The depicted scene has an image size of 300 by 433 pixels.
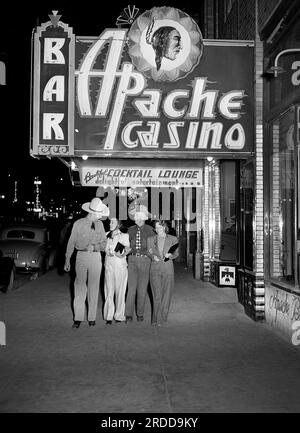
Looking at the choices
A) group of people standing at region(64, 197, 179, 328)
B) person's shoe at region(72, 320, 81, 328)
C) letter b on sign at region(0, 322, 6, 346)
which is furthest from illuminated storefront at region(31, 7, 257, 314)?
letter b on sign at region(0, 322, 6, 346)

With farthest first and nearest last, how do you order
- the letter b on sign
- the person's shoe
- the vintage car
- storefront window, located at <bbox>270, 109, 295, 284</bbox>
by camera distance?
the vintage car
the person's shoe
storefront window, located at <bbox>270, 109, 295, 284</bbox>
the letter b on sign

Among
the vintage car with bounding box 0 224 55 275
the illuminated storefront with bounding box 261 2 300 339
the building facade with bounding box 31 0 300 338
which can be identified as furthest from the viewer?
the vintage car with bounding box 0 224 55 275

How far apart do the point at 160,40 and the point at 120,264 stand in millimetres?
3885

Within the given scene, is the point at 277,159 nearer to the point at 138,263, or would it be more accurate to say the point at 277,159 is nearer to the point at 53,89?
the point at 138,263

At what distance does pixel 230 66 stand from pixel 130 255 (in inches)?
147

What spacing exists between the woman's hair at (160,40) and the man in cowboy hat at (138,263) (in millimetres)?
2683

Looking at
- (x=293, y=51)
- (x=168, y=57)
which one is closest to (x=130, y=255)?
(x=168, y=57)

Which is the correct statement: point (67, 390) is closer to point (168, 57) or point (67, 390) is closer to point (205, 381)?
point (205, 381)

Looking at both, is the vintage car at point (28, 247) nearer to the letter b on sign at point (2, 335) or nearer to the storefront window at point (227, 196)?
the storefront window at point (227, 196)

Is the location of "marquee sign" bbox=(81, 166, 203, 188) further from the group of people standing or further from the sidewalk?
the sidewalk

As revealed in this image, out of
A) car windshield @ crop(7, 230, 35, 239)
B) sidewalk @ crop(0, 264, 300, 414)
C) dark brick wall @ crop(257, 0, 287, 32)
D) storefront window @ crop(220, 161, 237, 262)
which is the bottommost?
sidewalk @ crop(0, 264, 300, 414)

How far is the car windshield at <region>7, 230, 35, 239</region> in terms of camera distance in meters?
15.6

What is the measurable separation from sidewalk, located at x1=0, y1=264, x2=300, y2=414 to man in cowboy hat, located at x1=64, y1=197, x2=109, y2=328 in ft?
1.18

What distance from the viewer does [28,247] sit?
1462 cm
